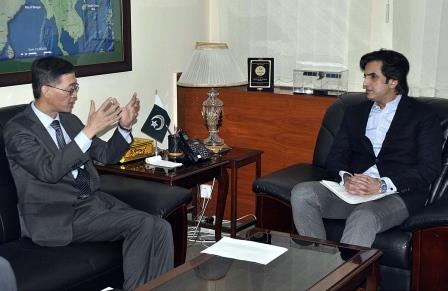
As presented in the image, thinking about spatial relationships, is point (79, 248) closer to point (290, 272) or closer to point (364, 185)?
point (290, 272)

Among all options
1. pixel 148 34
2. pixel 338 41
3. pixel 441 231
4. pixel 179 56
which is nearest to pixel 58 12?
pixel 148 34

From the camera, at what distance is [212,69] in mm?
4066

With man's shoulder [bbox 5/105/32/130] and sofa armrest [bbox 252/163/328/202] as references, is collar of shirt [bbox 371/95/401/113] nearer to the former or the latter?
Result: sofa armrest [bbox 252/163/328/202]

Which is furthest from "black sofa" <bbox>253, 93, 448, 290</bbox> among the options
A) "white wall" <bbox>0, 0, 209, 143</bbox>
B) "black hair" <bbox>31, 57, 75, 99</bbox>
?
"black hair" <bbox>31, 57, 75, 99</bbox>

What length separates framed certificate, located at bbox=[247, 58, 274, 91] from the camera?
4.32 meters

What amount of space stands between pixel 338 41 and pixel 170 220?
5.43 feet

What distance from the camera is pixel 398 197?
11.0ft

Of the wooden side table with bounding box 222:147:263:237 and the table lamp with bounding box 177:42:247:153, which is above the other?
the table lamp with bounding box 177:42:247:153

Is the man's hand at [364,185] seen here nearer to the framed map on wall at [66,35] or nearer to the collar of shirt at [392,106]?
the collar of shirt at [392,106]

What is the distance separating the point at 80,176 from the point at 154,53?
1410mm

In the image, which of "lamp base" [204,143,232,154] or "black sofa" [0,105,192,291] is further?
"lamp base" [204,143,232,154]

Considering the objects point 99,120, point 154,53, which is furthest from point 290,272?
point 154,53

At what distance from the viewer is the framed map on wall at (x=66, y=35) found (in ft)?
11.0

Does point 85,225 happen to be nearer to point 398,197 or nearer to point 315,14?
point 398,197
